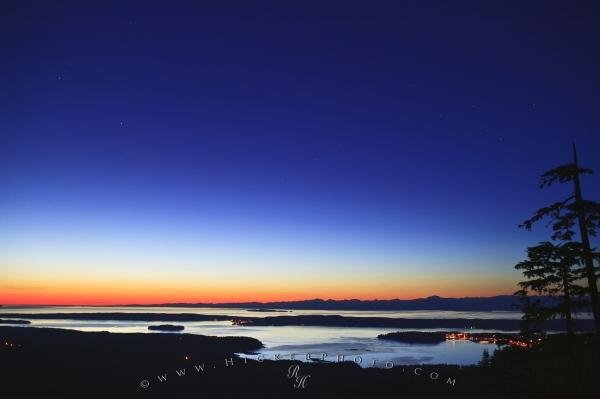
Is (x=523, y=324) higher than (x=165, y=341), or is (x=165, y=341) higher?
(x=523, y=324)

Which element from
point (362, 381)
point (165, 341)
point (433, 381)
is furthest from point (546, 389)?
point (165, 341)

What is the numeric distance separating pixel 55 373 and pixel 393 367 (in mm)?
75327

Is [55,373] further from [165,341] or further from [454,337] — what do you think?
[454,337]

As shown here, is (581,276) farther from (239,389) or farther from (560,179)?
(239,389)

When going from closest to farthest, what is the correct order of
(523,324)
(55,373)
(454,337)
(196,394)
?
(523,324)
(196,394)
(55,373)
(454,337)

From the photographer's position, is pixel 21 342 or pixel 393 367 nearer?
pixel 393 367

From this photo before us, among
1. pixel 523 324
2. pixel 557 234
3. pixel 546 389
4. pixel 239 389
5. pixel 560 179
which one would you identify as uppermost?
pixel 560 179

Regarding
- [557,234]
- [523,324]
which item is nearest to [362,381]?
[523,324]

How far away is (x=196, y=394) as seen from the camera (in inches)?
3164

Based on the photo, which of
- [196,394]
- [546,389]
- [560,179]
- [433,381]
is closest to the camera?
[560,179]

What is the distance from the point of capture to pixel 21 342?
14838cm

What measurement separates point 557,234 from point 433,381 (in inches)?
Result: 2301

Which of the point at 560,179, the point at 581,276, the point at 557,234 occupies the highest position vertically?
the point at 560,179

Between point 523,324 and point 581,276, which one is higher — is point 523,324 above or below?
below
